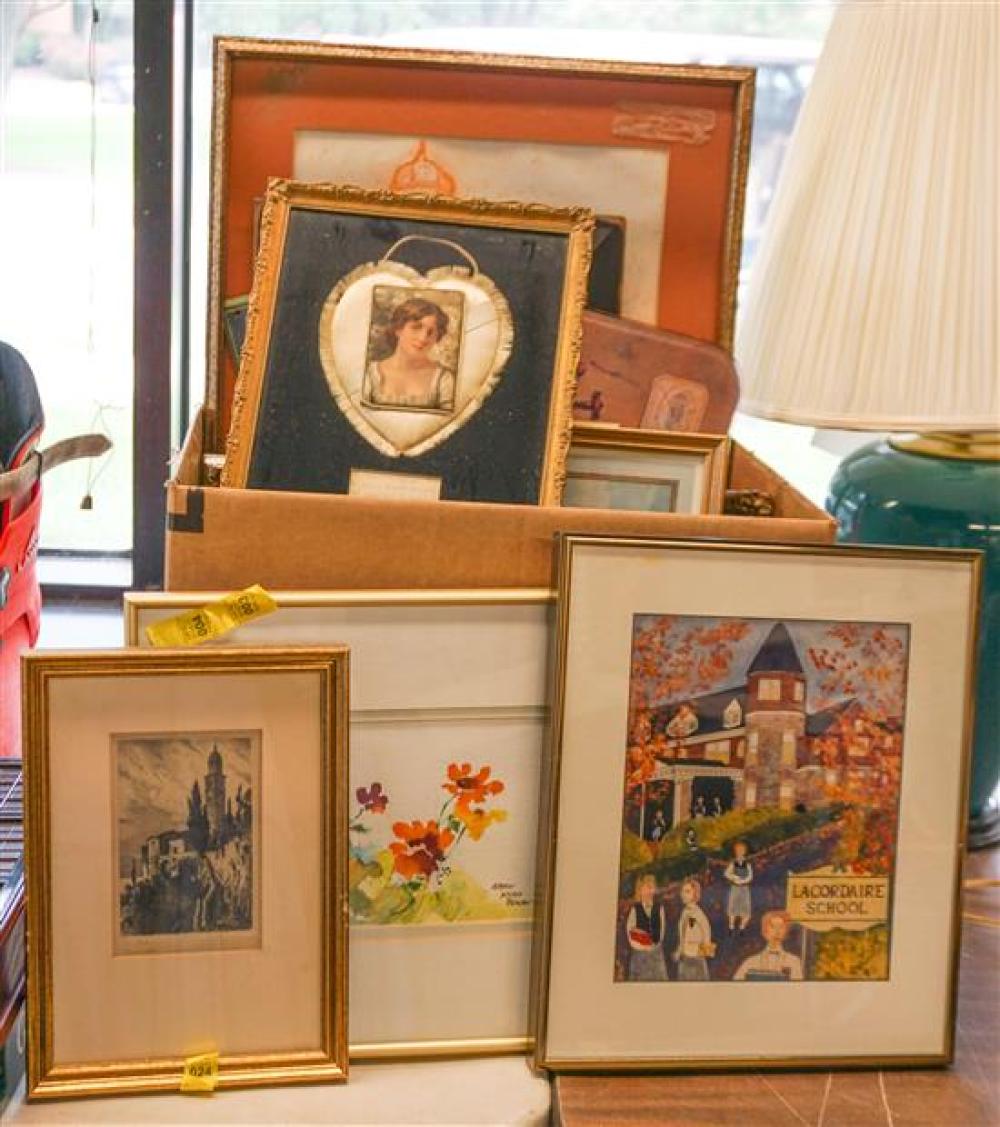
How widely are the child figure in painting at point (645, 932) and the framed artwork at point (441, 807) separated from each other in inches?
3.1

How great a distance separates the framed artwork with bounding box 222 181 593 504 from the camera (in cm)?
115

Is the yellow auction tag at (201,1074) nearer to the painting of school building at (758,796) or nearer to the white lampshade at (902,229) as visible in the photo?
the painting of school building at (758,796)

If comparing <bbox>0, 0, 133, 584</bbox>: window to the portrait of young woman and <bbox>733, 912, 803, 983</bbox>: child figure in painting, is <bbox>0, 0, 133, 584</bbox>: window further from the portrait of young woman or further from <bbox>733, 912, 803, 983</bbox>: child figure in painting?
<bbox>733, 912, 803, 983</bbox>: child figure in painting

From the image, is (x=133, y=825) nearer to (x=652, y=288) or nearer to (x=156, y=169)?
(x=652, y=288)

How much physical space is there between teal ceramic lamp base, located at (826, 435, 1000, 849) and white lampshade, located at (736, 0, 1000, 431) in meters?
0.12

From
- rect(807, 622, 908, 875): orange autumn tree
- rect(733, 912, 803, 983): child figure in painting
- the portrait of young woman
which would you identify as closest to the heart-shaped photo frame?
the portrait of young woman

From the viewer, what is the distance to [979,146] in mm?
1188

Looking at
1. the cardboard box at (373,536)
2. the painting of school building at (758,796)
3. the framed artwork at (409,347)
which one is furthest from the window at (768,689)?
the framed artwork at (409,347)

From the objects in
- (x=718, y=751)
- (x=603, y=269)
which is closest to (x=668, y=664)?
(x=718, y=751)

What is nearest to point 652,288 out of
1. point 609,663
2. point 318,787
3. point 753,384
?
point 753,384

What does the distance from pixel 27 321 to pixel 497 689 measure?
3.00 ft

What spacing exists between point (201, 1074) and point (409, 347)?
0.54 metres

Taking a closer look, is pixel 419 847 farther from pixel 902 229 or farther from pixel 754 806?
pixel 902 229

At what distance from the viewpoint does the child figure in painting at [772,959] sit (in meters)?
1.11
